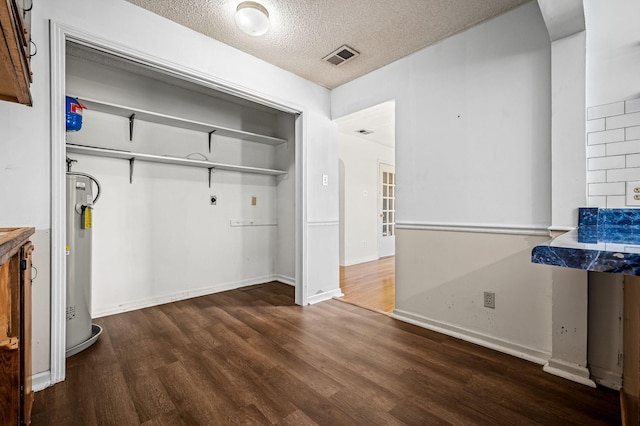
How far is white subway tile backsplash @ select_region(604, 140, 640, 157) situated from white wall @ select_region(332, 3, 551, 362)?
31 cm

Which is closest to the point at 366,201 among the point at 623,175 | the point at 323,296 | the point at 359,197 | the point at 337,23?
the point at 359,197

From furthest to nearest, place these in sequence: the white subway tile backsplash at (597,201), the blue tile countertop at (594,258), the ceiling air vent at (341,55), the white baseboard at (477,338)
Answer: the ceiling air vent at (341,55), the white baseboard at (477,338), the white subway tile backsplash at (597,201), the blue tile countertop at (594,258)

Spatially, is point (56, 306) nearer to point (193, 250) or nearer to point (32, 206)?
point (32, 206)

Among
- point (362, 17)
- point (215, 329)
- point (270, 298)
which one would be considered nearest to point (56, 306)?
point (215, 329)

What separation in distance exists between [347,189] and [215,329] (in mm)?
3634

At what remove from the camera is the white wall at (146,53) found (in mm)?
1667

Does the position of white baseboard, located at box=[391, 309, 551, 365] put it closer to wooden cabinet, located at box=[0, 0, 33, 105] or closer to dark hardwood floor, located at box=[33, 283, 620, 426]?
dark hardwood floor, located at box=[33, 283, 620, 426]

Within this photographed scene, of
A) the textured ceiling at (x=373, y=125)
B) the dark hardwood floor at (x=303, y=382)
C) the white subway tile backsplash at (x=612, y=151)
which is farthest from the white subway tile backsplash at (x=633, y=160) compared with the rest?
the textured ceiling at (x=373, y=125)

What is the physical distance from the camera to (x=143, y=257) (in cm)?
312

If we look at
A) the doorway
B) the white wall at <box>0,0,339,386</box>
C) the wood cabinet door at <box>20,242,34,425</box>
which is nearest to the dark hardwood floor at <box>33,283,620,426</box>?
the wood cabinet door at <box>20,242,34,425</box>

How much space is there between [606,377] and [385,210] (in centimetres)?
489

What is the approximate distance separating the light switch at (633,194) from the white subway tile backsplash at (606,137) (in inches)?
10.6

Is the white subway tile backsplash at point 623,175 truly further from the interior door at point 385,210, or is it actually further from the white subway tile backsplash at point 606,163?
the interior door at point 385,210

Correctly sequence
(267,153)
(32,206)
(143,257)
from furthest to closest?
(267,153) → (143,257) → (32,206)
